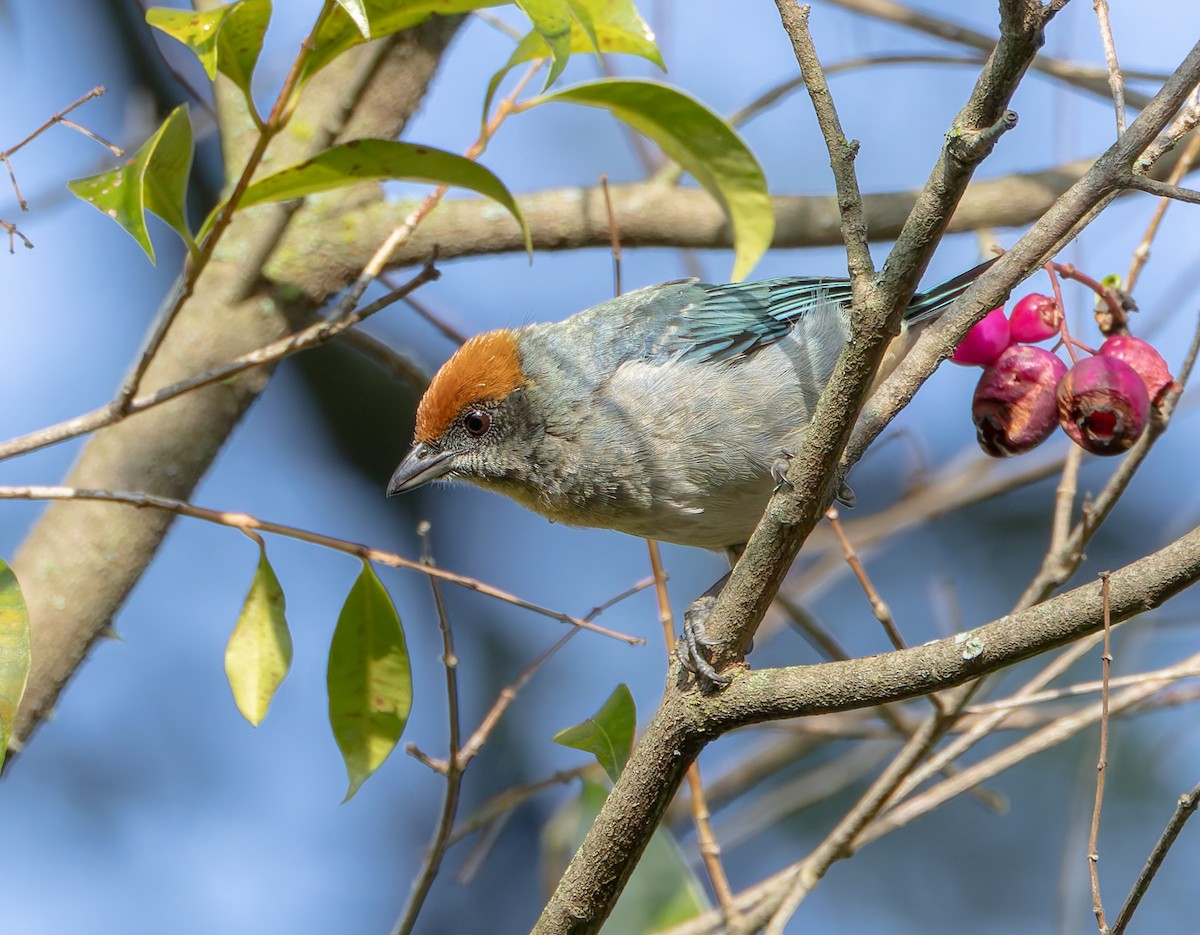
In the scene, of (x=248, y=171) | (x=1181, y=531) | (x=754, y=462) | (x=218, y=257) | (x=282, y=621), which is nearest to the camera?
(x=248, y=171)

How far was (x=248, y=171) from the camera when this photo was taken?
7.76ft

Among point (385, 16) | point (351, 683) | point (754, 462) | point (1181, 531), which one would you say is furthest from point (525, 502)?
point (1181, 531)

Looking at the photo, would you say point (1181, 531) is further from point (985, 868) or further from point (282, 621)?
point (985, 868)

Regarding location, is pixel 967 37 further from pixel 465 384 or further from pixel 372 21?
pixel 372 21

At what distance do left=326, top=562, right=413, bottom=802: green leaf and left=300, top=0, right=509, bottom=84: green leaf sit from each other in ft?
3.84

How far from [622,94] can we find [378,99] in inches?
54.4

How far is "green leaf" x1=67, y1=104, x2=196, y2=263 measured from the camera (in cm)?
234

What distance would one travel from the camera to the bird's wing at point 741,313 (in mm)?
3732

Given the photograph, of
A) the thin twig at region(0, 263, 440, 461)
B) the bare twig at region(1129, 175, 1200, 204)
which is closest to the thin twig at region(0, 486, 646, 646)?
the thin twig at region(0, 263, 440, 461)

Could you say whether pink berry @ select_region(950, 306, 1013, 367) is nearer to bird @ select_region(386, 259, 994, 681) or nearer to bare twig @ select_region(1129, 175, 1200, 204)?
bird @ select_region(386, 259, 994, 681)

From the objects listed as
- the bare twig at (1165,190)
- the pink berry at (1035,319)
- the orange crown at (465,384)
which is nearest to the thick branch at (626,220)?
the orange crown at (465,384)

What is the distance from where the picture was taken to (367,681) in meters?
2.86

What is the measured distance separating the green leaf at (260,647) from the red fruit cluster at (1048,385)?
5.29 feet

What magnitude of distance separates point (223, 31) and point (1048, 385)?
1973mm
